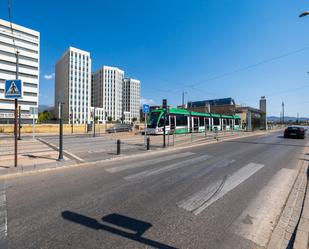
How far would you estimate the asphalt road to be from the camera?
9.24 feet

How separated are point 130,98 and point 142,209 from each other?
14661 centimetres

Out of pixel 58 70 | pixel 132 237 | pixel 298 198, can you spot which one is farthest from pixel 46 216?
pixel 58 70

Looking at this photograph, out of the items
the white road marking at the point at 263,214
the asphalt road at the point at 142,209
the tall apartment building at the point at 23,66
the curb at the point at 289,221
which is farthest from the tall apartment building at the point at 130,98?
the curb at the point at 289,221

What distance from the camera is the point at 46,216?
11.3ft

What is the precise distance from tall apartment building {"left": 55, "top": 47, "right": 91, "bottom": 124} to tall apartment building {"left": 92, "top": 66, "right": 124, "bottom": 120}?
67.7 ft

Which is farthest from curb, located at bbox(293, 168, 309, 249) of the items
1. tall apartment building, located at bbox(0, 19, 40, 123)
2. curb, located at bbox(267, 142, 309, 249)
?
tall apartment building, located at bbox(0, 19, 40, 123)

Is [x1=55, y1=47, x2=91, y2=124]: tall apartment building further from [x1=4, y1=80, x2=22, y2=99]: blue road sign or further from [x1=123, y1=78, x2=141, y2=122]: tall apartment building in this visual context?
[x1=4, y1=80, x2=22, y2=99]: blue road sign

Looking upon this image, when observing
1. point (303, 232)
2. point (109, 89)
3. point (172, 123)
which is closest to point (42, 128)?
point (172, 123)

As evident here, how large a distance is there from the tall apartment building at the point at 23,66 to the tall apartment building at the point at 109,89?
57.0m

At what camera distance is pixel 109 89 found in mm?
137000

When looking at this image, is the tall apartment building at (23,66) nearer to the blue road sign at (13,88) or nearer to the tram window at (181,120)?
the tram window at (181,120)

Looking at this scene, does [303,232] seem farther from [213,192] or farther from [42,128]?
[42,128]

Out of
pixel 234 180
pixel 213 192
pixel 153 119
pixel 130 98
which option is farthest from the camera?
pixel 130 98

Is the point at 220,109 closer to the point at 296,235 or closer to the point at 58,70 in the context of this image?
the point at 296,235
